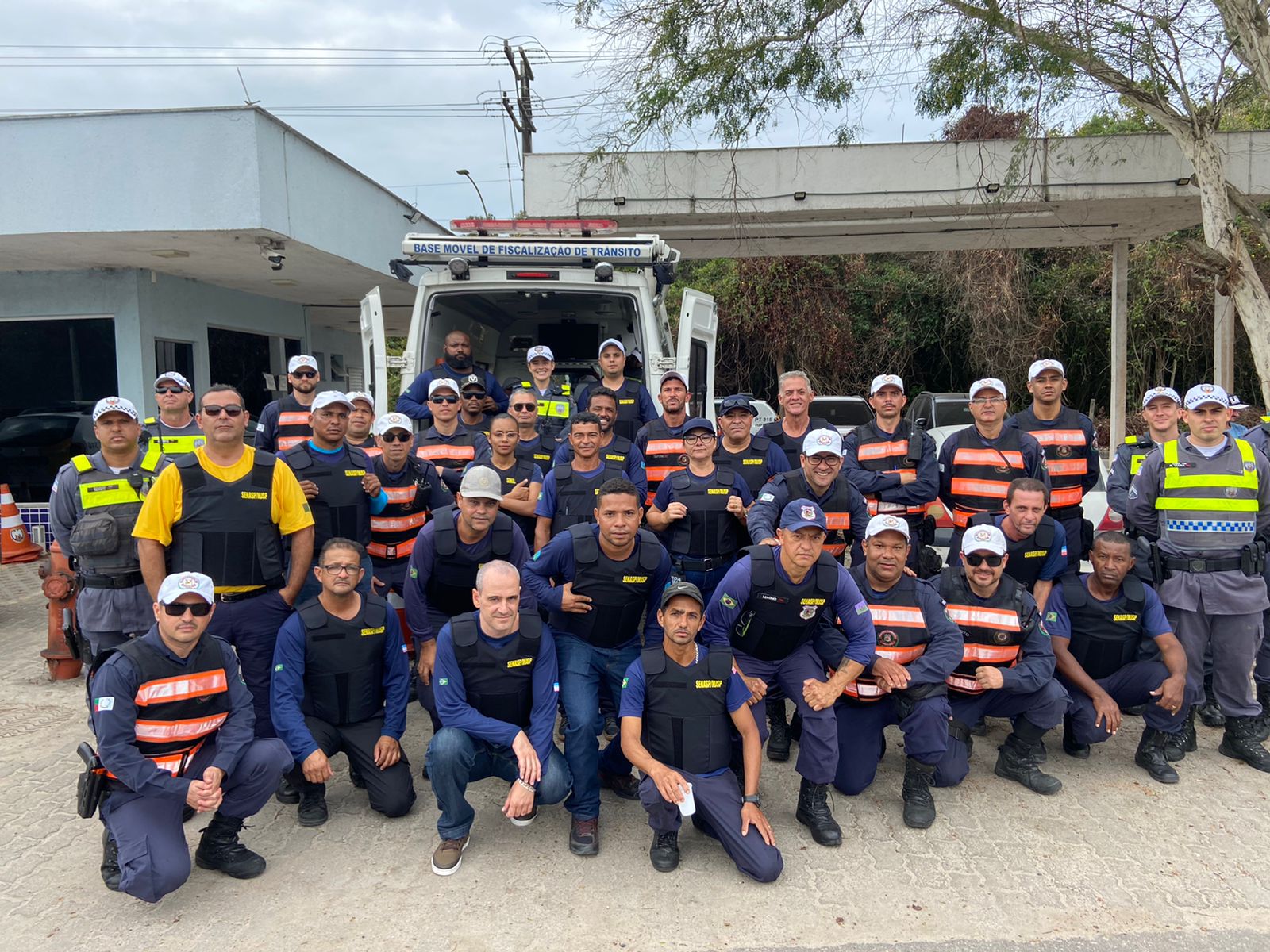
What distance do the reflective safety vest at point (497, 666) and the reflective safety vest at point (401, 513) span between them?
1246 mm

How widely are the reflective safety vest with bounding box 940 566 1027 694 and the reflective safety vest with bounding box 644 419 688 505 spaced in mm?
1822

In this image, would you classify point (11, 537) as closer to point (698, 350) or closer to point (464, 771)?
point (464, 771)

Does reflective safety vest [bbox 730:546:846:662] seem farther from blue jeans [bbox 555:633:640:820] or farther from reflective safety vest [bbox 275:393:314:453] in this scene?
reflective safety vest [bbox 275:393:314:453]

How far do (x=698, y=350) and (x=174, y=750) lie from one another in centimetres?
403

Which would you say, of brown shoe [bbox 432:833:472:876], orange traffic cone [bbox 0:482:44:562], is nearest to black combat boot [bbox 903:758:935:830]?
brown shoe [bbox 432:833:472:876]

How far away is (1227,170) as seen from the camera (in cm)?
931

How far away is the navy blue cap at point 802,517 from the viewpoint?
3629 mm

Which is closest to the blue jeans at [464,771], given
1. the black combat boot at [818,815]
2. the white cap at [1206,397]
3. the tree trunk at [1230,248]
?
the black combat boot at [818,815]

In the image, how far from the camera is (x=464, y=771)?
11.2 feet

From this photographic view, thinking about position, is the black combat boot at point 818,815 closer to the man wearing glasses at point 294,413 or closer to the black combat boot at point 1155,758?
the black combat boot at point 1155,758

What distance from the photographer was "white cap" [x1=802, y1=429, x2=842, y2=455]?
14.3ft

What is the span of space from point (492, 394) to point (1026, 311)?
15497mm

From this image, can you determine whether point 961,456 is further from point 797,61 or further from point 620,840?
point 797,61

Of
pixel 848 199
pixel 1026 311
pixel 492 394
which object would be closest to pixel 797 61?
pixel 848 199
